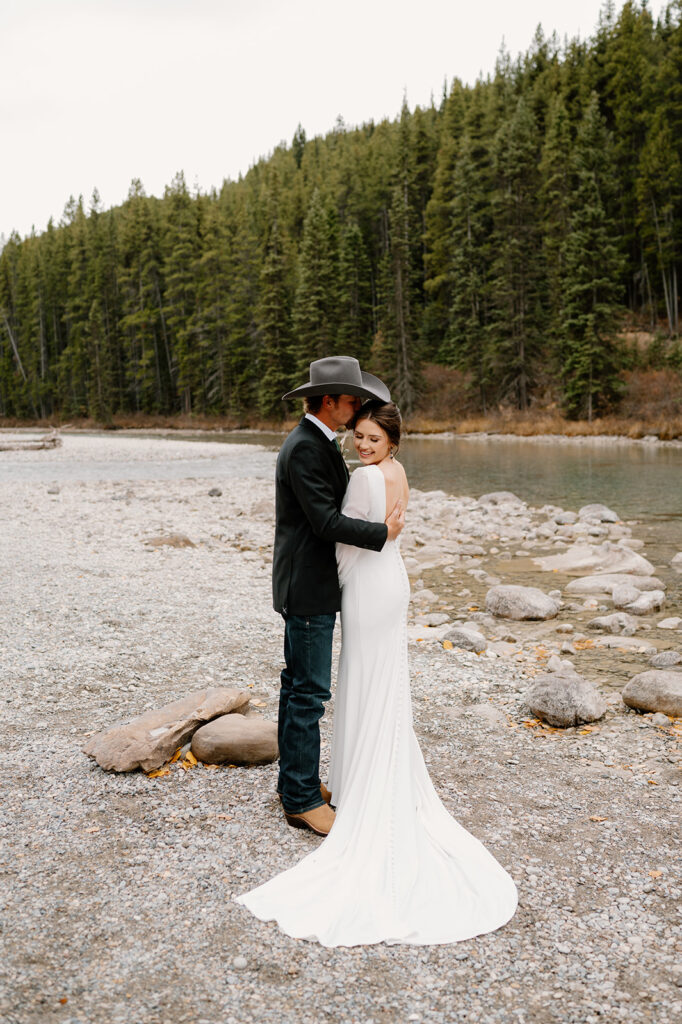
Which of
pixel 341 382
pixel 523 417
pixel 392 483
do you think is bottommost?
pixel 392 483

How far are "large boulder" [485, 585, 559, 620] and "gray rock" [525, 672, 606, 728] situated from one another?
2840 millimetres

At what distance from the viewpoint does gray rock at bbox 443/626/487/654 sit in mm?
7125

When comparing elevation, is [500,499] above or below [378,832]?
above

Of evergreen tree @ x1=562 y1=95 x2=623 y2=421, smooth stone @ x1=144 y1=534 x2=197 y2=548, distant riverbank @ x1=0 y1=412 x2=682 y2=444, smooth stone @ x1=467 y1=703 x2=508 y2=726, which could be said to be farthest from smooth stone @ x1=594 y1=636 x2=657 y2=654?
evergreen tree @ x1=562 y1=95 x2=623 y2=421

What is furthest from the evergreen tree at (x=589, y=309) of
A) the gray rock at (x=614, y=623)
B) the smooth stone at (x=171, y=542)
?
the gray rock at (x=614, y=623)

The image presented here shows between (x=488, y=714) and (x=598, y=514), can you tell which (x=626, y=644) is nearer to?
(x=488, y=714)

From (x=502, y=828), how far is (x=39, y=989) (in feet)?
7.17

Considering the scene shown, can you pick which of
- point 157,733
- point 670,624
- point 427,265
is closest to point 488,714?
point 157,733

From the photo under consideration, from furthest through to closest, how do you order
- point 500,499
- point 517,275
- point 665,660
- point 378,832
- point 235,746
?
point 517,275 < point 500,499 < point 665,660 < point 235,746 < point 378,832

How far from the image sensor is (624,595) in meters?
8.90

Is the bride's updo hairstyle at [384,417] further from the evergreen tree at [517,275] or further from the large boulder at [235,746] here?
the evergreen tree at [517,275]

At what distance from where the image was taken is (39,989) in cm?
261

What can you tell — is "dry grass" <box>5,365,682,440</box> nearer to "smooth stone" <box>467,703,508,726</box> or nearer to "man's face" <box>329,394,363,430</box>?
"smooth stone" <box>467,703,508,726</box>

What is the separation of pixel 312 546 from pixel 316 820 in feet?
4.43
